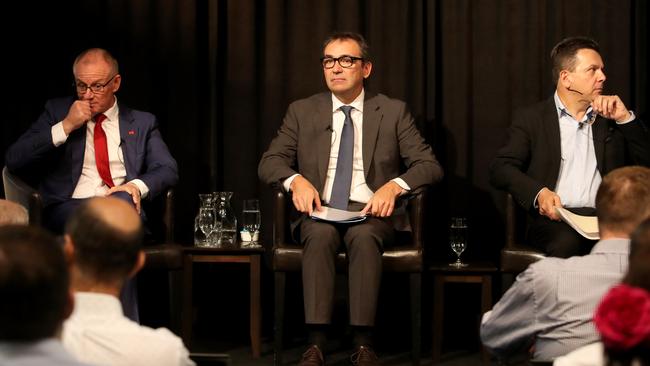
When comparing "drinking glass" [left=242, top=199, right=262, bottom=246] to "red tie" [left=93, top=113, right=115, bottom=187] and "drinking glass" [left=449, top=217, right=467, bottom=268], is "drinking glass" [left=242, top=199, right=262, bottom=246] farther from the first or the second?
"drinking glass" [left=449, top=217, right=467, bottom=268]

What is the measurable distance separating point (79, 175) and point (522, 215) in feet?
7.24

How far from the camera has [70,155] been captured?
4840 millimetres

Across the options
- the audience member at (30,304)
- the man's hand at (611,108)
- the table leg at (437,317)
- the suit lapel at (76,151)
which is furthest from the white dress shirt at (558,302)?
the suit lapel at (76,151)

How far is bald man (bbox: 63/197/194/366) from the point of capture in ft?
7.08

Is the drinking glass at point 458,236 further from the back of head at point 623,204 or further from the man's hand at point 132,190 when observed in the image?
the back of head at point 623,204

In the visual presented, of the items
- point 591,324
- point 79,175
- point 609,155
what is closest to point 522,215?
point 609,155

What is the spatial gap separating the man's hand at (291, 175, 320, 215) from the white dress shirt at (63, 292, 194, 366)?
2361mm

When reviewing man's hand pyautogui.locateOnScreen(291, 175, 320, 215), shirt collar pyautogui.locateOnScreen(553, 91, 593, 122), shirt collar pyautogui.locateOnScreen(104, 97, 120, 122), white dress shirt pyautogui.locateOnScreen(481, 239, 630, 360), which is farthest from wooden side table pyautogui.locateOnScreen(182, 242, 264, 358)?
white dress shirt pyautogui.locateOnScreen(481, 239, 630, 360)

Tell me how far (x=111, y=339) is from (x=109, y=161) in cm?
282

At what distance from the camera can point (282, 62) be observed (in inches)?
216

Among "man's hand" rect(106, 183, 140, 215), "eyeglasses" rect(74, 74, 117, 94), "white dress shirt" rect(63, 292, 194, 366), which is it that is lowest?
"white dress shirt" rect(63, 292, 194, 366)

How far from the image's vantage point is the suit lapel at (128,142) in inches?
192

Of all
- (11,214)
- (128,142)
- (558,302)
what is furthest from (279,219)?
(558,302)

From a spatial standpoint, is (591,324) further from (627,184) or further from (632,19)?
(632,19)
